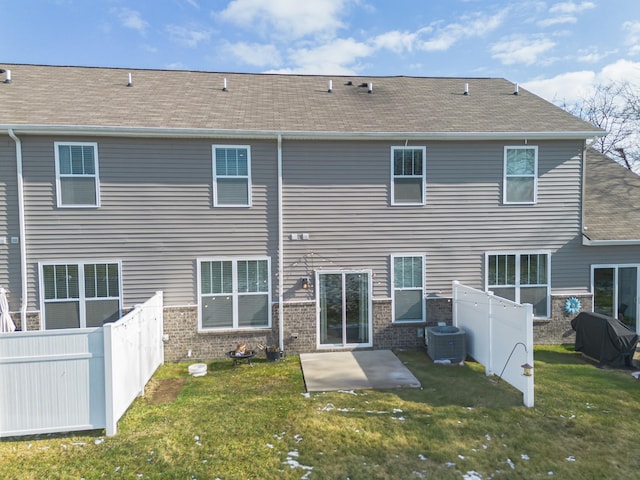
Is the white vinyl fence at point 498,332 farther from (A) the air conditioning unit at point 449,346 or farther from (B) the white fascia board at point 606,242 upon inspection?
(B) the white fascia board at point 606,242

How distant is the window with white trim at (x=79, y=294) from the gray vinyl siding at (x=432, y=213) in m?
3.94

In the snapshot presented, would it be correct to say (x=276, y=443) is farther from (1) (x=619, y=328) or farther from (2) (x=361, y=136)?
(1) (x=619, y=328)

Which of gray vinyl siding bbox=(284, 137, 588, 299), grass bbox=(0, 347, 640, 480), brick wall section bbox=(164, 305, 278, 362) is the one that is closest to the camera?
grass bbox=(0, 347, 640, 480)

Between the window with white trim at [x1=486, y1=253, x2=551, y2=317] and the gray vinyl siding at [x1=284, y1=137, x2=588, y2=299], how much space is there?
8.6 inches

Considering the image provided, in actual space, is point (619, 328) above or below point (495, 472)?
above

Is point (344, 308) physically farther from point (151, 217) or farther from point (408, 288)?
point (151, 217)

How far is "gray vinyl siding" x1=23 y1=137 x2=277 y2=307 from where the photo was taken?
812cm

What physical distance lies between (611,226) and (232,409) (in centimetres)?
1035

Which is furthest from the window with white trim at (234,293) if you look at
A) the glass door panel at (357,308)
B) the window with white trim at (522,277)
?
the window with white trim at (522,277)

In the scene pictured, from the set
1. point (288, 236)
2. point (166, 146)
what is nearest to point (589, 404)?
point (288, 236)

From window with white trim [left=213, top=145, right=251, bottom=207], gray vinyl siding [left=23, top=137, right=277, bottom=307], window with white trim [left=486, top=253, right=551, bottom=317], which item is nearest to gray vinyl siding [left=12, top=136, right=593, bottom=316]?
gray vinyl siding [left=23, top=137, right=277, bottom=307]

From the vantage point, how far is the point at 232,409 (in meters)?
5.95

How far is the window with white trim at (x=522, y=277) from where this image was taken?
9516mm

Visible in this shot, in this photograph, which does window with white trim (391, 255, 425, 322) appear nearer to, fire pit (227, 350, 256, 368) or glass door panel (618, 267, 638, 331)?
fire pit (227, 350, 256, 368)
